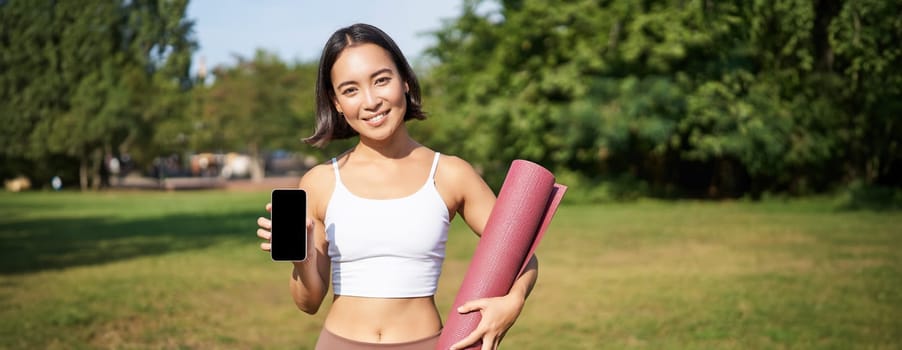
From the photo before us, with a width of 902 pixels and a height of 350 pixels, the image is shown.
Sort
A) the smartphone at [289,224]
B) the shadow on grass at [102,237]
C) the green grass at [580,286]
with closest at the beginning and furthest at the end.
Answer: the smartphone at [289,224], the green grass at [580,286], the shadow on grass at [102,237]

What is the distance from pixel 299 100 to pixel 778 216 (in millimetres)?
27101

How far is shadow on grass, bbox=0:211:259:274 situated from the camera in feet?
48.9

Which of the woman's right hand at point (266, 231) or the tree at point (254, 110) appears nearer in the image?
the woman's right hand at point (266, 231)

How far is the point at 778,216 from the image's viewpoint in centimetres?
2112

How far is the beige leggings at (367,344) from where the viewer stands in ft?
8.41

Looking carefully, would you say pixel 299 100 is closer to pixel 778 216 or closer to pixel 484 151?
pixel 484 151

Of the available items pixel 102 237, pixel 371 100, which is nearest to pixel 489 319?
pixel 371 100

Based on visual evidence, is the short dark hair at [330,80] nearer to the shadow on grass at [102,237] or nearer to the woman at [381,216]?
the woman at [381,216]

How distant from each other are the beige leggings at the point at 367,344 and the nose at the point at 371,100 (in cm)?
69

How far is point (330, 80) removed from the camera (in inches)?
109

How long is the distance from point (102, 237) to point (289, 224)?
17946 millimetres

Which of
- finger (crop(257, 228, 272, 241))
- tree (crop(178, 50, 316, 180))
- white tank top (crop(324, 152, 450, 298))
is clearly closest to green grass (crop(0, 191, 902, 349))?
white tank top (crop(324, 152, 450, 298))

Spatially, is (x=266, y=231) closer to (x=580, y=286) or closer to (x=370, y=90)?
(x=370, y=90)

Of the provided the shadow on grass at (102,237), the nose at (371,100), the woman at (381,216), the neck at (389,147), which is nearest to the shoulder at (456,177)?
the woman at (381,216)
